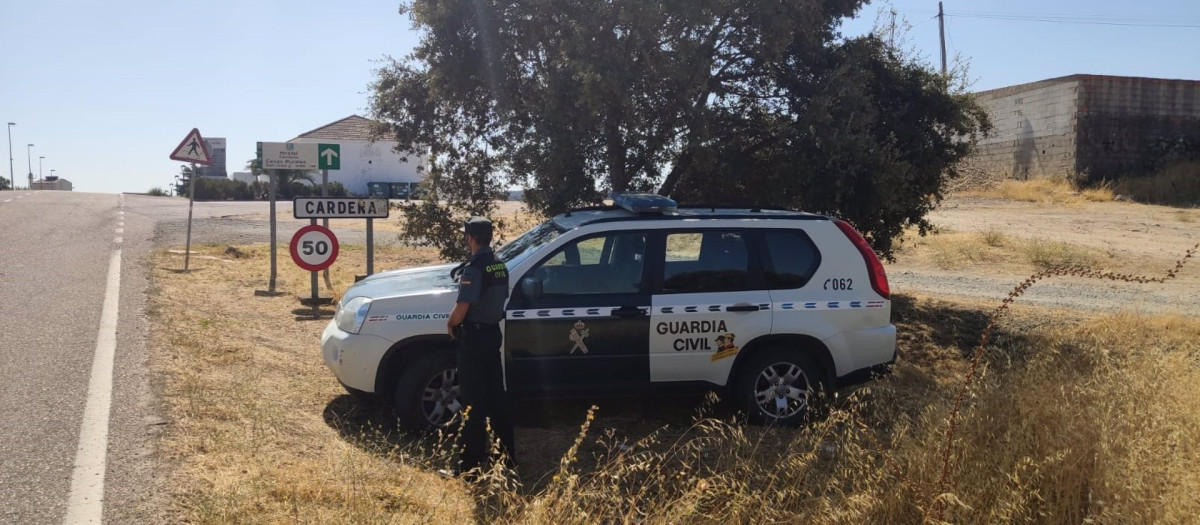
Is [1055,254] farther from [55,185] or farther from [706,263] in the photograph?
[55,185]

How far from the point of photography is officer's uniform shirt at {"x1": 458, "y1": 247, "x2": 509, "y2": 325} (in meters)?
5.22

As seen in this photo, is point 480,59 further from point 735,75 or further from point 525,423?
point 525,423

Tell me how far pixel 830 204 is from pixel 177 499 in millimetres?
7245

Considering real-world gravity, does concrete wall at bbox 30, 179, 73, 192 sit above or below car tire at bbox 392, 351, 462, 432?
above

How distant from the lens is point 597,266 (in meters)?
6.48

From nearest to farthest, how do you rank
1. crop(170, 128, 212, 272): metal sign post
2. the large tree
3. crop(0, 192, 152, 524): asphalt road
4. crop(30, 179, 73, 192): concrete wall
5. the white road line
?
1. the white road line
2. crop(0, 192, 152, 524): asphalt road
3. the large tree
4. crop(170, 128, 212, 272): metal sign post
5. crop(30, 179, 73, 192): concrete wall

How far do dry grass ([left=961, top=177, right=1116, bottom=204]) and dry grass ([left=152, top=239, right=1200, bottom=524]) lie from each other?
21.0 metres

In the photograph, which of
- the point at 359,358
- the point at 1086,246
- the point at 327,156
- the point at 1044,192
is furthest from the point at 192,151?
the point at 1044,192

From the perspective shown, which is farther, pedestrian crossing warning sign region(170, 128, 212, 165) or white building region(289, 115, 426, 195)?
white building region(289, 115, 426, 195)

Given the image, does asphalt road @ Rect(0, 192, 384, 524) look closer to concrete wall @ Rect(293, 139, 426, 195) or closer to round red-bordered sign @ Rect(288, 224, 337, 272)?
round red-bordered sign @ Rect(288, 224, 337, 272)

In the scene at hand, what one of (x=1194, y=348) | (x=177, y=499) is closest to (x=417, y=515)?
(x=177, y=499)

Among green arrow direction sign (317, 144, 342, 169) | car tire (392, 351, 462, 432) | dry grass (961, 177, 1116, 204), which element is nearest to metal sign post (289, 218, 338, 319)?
green arrow direction sign (317, 144, 342, 169)

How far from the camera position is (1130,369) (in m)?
6.12

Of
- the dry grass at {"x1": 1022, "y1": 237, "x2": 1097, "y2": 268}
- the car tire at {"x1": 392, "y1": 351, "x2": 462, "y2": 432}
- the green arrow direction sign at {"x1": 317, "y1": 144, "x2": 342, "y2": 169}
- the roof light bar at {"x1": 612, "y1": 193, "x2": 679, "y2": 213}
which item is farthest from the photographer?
the dry grass at {"x1": 1022, "y1": 237, "x2": 1097, "y2": 268}
